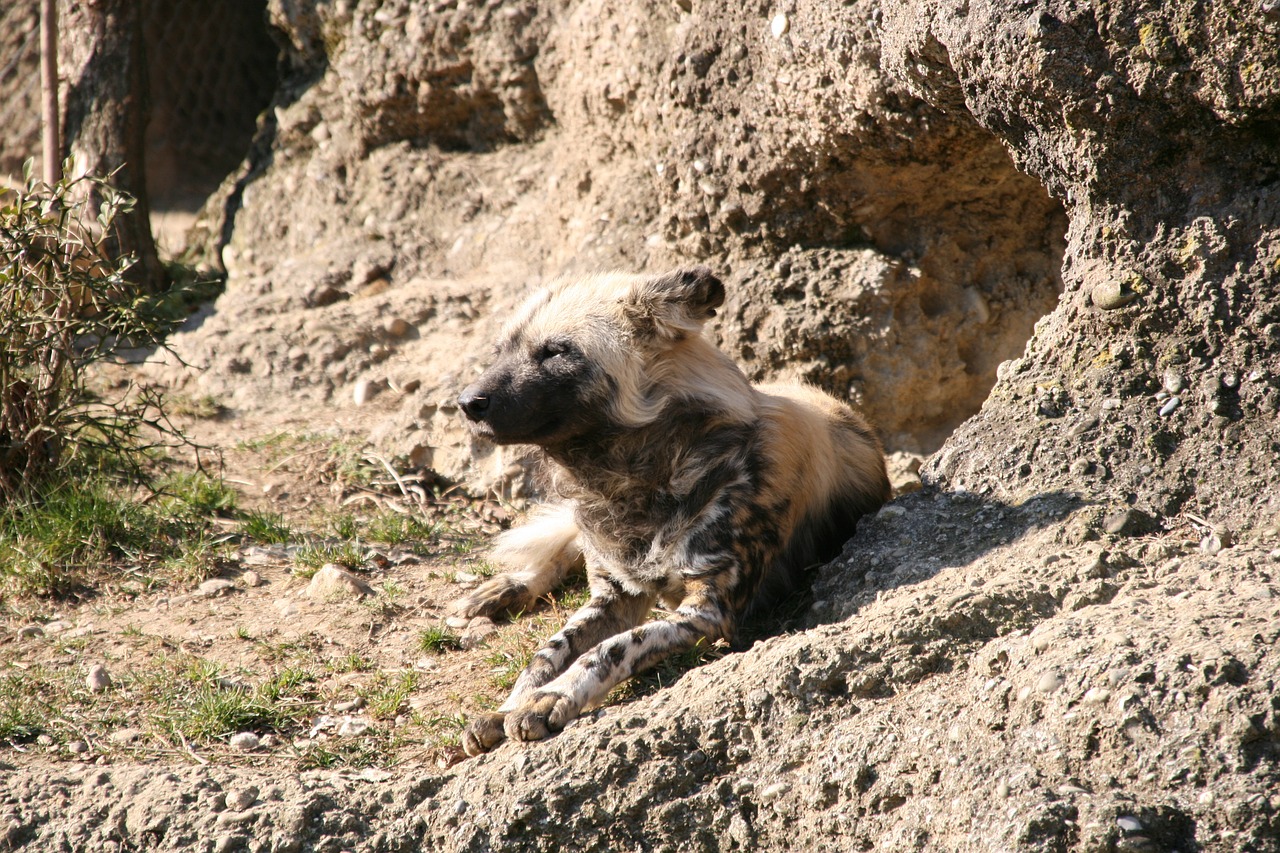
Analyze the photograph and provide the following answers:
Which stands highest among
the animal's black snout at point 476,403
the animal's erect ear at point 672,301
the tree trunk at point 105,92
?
the tree trunk at point 105,92

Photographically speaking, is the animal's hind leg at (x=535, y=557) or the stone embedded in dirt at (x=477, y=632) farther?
the animal's hind leg at (x=535, y=557)

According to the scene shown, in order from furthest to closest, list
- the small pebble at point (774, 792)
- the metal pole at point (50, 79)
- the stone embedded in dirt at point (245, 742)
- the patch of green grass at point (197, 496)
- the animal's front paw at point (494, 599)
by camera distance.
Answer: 1. the metal pole at point (50, 79)
2. the patch of green grass at point (197, 496)
3. the animal's front paw at point (494, 599)
4. the stone embedded in dirt at point (245, 742)
5. the small pebble at point (774, 792)

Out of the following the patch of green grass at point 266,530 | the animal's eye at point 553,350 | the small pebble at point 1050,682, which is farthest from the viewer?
the patch of green grass at point 266,530

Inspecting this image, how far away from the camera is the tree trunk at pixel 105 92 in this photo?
6691 mm

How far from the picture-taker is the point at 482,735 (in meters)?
3.10

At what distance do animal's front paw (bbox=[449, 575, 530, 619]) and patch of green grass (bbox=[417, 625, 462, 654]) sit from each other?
8.0 inches

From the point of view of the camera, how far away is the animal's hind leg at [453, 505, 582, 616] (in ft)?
14.1

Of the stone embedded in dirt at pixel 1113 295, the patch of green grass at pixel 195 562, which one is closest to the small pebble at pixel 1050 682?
the stone embedded in dirt at pixel 1113 295

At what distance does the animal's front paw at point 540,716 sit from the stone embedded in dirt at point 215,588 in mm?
1776

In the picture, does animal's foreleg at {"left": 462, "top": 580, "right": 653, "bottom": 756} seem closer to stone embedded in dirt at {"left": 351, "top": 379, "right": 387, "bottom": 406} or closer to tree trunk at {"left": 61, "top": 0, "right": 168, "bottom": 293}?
stone embedded in dirt at {"left": 351, "top": 379, "right": 387, "bottom": 406}

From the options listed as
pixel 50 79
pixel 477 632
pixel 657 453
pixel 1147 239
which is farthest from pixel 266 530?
pixel 1147 239

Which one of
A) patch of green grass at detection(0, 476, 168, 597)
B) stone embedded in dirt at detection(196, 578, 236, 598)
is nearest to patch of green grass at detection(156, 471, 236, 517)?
patch of green grass at detection(0, 476, 168, 597)

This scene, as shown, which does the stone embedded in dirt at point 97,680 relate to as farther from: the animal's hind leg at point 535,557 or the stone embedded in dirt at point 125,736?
the animal's hind leg at point 535,557

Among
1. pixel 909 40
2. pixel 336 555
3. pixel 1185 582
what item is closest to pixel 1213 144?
pixel 909 40
